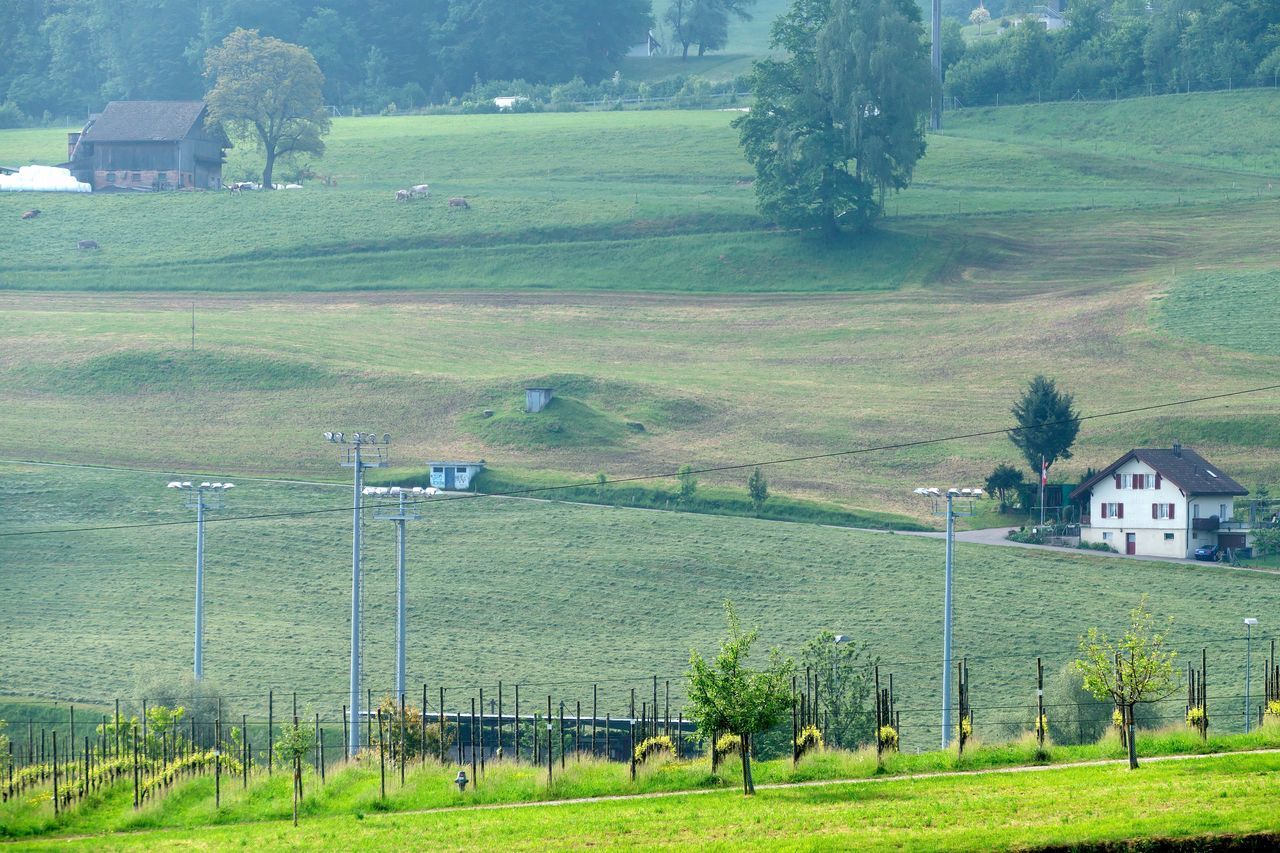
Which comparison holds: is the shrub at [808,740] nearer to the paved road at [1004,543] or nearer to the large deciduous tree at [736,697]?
the large deciduous tree at [736,697]

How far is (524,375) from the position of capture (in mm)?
94375

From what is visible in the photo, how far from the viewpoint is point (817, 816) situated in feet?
96.0

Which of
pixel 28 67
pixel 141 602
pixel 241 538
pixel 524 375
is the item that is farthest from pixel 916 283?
pixel 28 67

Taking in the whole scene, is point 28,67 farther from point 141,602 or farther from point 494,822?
point 494,822

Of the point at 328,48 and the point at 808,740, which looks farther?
the point at 328,48

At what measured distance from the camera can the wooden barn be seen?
142 m

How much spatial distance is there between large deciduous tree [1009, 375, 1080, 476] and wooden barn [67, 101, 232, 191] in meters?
81.1

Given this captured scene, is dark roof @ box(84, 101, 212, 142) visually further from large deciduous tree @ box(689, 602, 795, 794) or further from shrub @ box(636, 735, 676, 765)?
large deciduous tree @ box(689, 602, 795, 794)

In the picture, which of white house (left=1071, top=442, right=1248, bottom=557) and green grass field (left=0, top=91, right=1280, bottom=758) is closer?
green grass field (left=0, top=91, right=1280, bottom=758)

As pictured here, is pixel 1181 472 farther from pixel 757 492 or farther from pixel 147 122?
pixel 147 122

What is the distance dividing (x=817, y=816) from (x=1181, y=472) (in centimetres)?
4853

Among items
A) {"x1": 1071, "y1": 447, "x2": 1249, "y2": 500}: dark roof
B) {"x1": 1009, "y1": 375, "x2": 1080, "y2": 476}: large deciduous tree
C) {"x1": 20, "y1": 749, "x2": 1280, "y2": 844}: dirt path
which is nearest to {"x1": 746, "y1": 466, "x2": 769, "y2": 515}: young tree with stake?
{"x1": 1009, "y1": 375, "x2": 1080, "y2": 476}: large deciduous tree

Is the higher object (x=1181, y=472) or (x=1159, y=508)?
(x=1181, y=472)

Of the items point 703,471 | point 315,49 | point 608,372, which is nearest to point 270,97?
point 315,49
